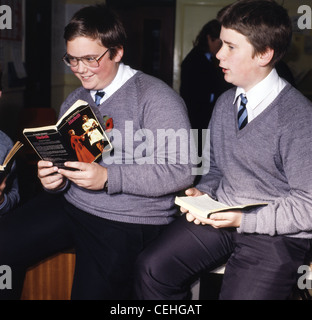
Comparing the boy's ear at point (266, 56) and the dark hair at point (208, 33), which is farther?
the dark hair at point (208, 33)

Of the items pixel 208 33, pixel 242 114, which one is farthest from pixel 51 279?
pixel 208 33

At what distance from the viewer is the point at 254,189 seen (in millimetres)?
1418

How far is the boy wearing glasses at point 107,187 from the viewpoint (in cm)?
141

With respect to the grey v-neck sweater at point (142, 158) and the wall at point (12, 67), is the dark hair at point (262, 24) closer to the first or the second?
the grey v-neck sweater at point (142, 158)

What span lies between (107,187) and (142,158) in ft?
0.60

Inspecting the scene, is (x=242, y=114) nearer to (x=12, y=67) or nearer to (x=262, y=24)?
(x=262, y=24)

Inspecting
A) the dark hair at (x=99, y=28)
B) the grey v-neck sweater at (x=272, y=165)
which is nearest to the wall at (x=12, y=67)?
the dark hair at (x=99, y=28)

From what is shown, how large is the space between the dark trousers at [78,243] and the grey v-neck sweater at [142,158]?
51 millimetres

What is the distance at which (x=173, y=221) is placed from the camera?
155 cm

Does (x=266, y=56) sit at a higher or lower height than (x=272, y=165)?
higher

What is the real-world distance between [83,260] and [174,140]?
0.53 metres

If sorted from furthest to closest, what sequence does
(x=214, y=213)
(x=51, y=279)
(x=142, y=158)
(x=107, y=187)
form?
(x=51, y=279), (x=142, y=158), (x=107, y=187), (x=214, y=213)

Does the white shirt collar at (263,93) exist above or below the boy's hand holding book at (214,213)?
above
